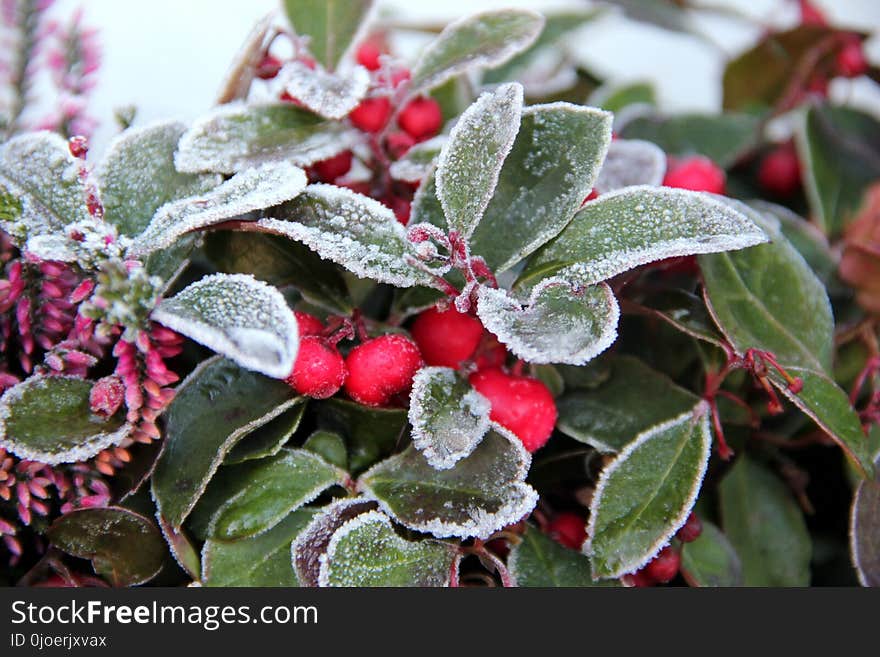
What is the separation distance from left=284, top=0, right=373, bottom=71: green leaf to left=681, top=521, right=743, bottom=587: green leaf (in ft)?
1.61

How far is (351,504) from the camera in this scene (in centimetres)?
59

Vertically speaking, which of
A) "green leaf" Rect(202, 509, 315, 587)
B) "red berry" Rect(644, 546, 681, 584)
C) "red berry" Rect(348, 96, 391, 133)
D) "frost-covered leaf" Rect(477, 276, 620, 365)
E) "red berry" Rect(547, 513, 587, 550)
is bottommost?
"red berry" Rect(644, 546, 681, 584)

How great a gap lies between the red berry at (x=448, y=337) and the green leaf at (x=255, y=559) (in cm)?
14

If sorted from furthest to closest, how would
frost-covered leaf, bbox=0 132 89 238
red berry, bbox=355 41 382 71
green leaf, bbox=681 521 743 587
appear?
red berry, bbox=355 41 382 71 → green leaf, bbox=681 521 743 587 → frost-covered leaf, bbox=0 132 89 238

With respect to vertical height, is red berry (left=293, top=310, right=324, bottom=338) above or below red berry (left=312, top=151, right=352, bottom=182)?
below

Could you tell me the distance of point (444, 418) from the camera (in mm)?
556

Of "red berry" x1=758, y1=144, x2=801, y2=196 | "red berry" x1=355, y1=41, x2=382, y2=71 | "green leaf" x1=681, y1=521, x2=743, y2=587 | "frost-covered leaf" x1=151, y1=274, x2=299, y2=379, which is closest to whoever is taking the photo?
"frost-covered leaf" x1=151, y1=274, x2=299, y2=379

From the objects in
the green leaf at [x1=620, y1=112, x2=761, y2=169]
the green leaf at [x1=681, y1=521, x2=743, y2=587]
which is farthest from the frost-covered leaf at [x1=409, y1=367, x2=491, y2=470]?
the green leaf at [x1=620, y1=112, x2=761, y2=169]

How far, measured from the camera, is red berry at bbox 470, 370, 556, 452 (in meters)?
0.60

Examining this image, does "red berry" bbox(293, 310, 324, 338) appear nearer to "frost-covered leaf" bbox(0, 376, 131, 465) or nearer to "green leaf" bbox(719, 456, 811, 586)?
"frost-covered leaf" bbox(0, 376, 131, 465)

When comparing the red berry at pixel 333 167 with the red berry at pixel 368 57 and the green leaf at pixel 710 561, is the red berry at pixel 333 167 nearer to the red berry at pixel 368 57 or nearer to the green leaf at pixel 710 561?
the red berry at pixel 368 57

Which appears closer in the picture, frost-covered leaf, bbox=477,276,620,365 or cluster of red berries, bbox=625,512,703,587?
frost-covered leaf, bbox=477,276,620,365

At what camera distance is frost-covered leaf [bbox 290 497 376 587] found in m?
0.57

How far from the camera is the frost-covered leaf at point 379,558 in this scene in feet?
1.82
